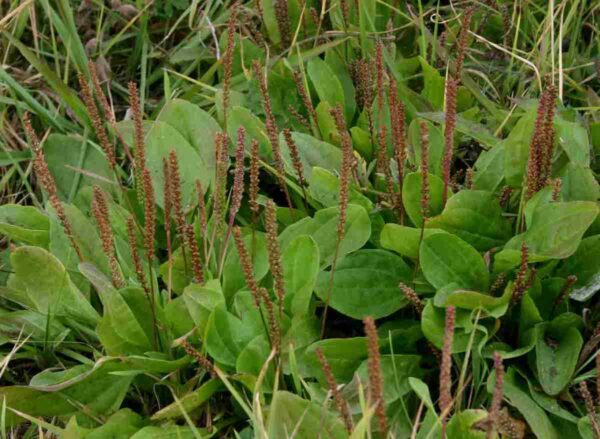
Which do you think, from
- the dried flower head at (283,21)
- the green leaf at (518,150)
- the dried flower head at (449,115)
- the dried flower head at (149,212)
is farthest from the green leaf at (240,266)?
the dried flower head at (283,21)

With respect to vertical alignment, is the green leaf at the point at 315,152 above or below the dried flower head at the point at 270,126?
below

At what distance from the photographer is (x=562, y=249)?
1.59 m

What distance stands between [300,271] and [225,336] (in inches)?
7.7

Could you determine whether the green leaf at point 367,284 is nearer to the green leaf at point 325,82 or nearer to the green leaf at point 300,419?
the green leaf at point 300,419

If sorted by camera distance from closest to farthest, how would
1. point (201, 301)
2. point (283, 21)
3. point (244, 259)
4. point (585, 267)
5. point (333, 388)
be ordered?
point (333, 388), point (244, 259), point (201, 301), point (585, 267), point (283, 21)

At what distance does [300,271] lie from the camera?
66.4 inches

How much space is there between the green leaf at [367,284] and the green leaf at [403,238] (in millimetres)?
37

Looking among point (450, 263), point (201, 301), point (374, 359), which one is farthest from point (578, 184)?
point (374, 359)

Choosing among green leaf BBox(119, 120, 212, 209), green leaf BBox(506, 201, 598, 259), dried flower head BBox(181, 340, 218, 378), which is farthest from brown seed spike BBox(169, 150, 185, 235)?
green leaf BBox(506, 201, 598, 259)

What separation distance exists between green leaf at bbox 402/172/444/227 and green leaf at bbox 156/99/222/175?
21.4 inches

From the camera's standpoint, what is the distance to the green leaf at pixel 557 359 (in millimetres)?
1590

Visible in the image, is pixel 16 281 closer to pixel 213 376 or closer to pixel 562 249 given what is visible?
pixel 213 376

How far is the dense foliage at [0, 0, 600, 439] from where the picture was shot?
5.09 ft

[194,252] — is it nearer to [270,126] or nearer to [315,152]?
[270,126]
